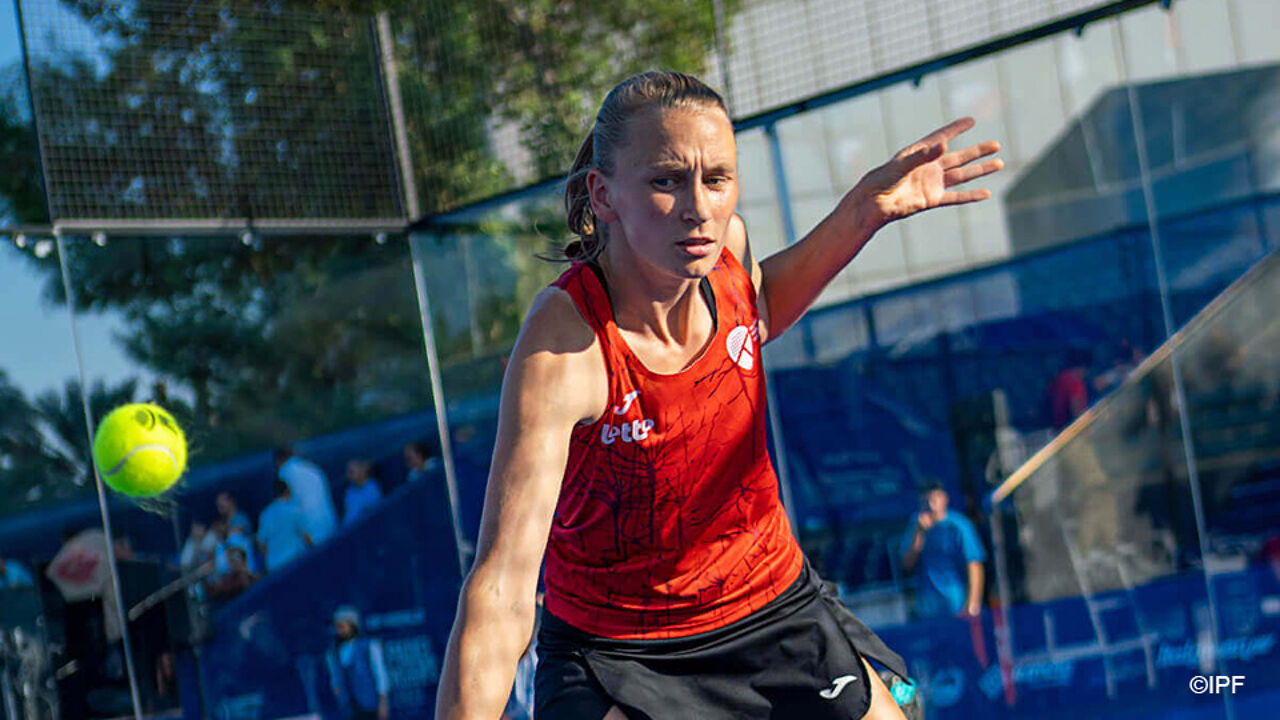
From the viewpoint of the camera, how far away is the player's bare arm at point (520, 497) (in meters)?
1.97

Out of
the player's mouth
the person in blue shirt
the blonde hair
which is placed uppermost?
the blonde hair

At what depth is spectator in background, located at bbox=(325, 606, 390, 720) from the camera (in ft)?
21.5

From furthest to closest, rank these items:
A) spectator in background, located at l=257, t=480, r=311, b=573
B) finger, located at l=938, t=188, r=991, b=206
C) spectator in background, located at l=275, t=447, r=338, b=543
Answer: spectator in background, located at l=275, t=447, r=338, b=543 < spectator in background, located at l=257, t=480, r=311, b=573 < finger, located at l=938, t=188, r=991, b=206

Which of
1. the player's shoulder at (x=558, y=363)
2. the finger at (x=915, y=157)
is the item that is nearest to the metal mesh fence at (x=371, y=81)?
the finger at (x=915, y=157)

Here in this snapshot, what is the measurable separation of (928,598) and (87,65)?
189 inches

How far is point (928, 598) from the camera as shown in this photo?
571cm

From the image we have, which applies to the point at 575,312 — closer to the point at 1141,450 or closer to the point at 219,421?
the point at 1141,450

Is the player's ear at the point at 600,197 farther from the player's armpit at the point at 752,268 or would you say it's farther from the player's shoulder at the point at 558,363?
the player's armpit at the point at 752,268

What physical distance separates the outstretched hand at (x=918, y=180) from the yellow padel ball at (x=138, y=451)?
14.8ft

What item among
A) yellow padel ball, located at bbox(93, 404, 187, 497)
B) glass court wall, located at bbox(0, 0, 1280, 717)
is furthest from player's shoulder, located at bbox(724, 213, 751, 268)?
yellow padel ball, located at bbox(93, 404, 187, 497)

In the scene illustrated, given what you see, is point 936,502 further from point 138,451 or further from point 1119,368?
point 138,451

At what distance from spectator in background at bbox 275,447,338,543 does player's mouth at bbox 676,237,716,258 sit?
4859 mm

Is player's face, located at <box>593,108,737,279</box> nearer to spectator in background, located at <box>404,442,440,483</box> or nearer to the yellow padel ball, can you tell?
the yellow padel ball

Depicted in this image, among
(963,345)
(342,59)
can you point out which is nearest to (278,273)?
(342,59)
